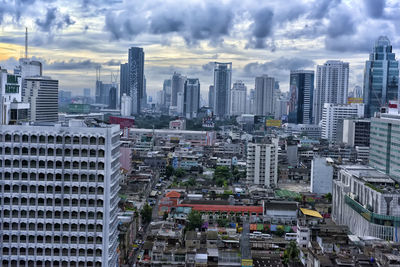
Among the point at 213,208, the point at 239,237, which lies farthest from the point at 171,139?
the point at 239,237

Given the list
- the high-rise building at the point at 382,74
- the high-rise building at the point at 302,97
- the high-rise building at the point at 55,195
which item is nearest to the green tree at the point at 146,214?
the high-rise building at the point at 55,195

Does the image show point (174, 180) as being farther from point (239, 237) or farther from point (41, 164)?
Result: point (41, 164)

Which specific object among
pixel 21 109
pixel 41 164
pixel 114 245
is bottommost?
pixel 114 245

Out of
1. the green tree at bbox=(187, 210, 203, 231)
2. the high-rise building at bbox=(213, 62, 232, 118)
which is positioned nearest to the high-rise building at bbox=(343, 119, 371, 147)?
the green tree at bbox=(187, 210, 203, 231)

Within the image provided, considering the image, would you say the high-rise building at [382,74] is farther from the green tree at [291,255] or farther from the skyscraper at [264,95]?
the green tree at [291,255]

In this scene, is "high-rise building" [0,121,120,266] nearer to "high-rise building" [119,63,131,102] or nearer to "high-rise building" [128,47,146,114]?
"high-rise building" [128,47,146,114]

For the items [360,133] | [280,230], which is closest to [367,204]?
[280,230]
